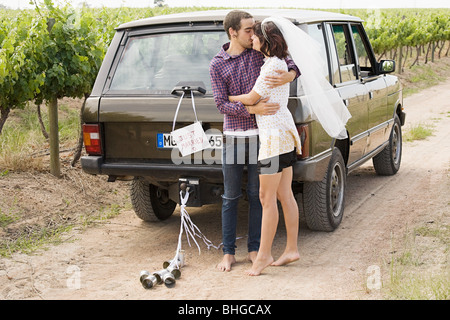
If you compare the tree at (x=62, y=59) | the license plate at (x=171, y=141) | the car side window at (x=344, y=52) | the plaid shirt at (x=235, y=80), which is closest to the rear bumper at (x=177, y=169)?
the license plate at (x=171, y=141)

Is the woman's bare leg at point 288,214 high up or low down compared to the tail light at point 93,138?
down

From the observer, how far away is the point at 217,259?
5.25 metres

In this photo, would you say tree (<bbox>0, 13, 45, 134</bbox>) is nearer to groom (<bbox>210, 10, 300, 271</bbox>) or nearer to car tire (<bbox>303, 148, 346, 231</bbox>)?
groom (<bbox>210, 10, 300, 271</bbox>)

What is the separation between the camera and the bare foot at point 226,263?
193 inches

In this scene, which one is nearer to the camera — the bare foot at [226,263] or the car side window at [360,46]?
the bare foot at [226,263]

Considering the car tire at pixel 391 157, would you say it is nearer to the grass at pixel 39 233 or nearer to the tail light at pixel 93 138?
the grass at pixel 39 233

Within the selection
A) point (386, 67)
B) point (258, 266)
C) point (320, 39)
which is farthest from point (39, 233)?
point (386, 67)

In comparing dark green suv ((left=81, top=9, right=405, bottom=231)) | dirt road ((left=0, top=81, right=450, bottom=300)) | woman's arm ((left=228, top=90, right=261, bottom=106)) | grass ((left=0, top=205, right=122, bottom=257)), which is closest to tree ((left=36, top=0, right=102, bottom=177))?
grass ((left=0, top=205, right=122, bottom=257))

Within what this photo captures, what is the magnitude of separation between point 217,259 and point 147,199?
1.25 meters

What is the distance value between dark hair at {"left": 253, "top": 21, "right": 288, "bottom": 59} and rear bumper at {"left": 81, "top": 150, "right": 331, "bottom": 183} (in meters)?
0.95

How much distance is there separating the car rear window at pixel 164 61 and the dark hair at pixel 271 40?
0.72 m
